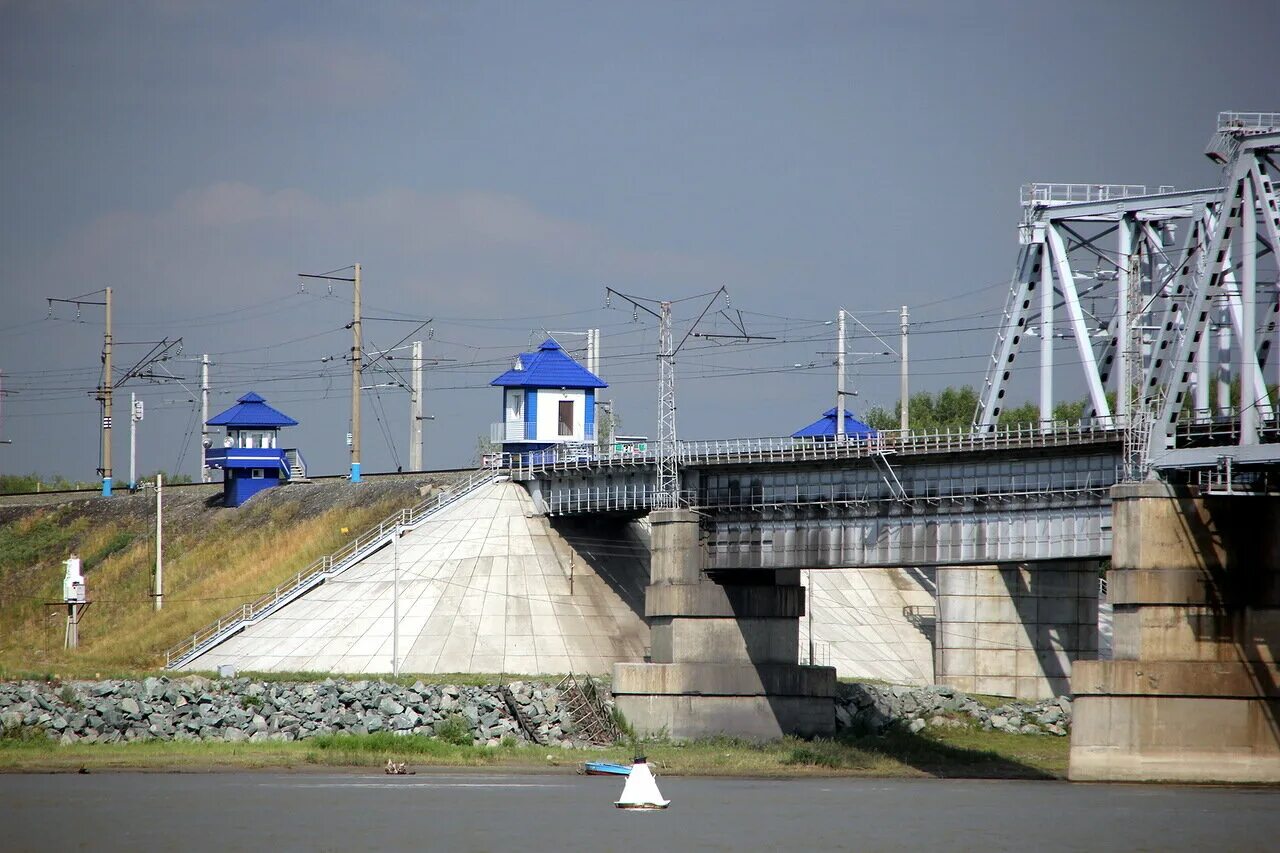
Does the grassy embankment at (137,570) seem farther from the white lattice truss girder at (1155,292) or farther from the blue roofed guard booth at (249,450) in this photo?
the white lattice truss girder at (1155,292)

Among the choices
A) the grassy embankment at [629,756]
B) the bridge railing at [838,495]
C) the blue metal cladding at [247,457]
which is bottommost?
the grassy embankment at [629,756]

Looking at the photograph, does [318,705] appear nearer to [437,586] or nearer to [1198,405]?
[437,586]

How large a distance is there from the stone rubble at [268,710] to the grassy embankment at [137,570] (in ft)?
29.0

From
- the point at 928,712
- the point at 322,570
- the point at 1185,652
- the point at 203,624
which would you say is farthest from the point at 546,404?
the point at 1185,652

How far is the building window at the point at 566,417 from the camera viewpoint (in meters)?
116

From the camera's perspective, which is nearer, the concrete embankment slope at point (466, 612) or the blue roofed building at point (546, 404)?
the concrete embankment slope at point (466, 612)

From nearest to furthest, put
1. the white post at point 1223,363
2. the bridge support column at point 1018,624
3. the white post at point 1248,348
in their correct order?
1. the white post at point 1248,348
2. the white post at point 1223,363
3. the bridge support column at point 1018,624

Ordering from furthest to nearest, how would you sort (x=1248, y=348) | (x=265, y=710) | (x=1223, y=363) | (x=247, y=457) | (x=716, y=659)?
(x=247, y=457), (x=716, y=659), (x=1223, y=363), (x=265, y=710), (x=1248, y=348)

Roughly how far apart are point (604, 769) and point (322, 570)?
34174 mm

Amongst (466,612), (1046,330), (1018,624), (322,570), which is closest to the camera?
(1046,330)

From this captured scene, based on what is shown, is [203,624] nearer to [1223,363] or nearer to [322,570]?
[322,570]

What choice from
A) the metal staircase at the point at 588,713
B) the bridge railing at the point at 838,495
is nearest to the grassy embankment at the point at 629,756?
the metal staircase at the point at 588,713

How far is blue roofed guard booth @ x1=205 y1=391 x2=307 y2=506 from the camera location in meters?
125

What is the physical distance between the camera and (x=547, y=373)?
116 m
